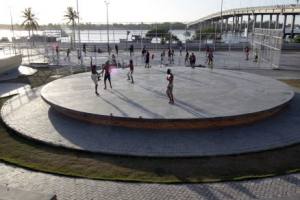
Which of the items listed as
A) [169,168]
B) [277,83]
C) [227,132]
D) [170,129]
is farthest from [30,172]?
[277,83]

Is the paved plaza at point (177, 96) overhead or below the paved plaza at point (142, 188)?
overhead

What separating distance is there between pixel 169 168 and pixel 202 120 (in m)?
3.06

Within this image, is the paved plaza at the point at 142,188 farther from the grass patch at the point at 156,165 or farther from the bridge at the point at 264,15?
the bridge at the point at 264,15

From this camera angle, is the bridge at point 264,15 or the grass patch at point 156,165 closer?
the grass patch at point 156,165

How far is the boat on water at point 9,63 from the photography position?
2784 cm

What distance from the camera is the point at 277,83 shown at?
18.8m

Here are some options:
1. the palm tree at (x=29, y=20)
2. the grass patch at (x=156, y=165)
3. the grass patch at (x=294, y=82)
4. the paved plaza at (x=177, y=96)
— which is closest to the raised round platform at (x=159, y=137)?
the grass patch at (x=156, y=165)

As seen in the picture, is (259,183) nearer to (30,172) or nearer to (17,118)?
(30,172)

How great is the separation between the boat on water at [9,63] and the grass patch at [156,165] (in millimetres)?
18872

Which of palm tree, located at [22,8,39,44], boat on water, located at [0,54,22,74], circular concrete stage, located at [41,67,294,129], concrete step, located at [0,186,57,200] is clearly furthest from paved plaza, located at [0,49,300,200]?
palm tree, located at [22,8,39,44]

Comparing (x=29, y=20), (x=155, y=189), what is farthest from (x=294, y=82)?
(x=29, y=20)

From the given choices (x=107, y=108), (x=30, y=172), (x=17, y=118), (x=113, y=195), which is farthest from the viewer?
(x=17, y=118)

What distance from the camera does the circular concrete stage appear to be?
12.3 meters

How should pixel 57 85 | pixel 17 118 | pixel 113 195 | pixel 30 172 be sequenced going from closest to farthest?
1. pixel 113 195
2. pixel 30 172
3. pixel 17 118
4. pixel 57 85
